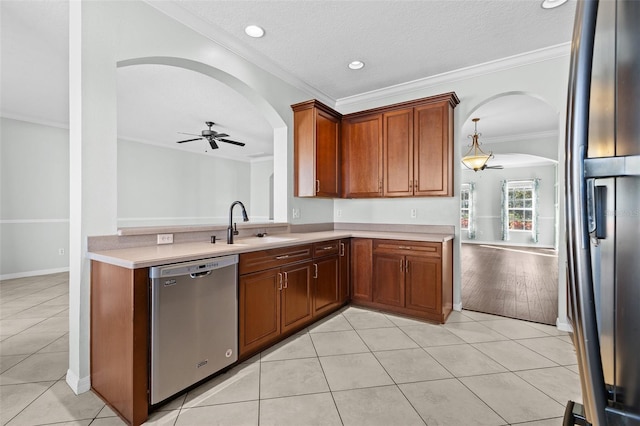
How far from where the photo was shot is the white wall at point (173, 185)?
22.1ft

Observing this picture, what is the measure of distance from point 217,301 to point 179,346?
328mm

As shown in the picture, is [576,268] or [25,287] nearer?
[576,268]

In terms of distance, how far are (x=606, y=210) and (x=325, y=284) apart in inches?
111

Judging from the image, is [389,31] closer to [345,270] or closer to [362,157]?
[362,157]

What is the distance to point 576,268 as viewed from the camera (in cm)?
52

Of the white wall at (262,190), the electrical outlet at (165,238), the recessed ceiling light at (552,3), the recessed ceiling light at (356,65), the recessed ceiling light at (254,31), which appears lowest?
the electrical outlet at (165,238)

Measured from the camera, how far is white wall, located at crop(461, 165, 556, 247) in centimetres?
879

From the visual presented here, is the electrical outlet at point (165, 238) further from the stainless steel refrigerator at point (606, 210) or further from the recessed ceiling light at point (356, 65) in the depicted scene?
the recessed ceiling light at point (356, 65)

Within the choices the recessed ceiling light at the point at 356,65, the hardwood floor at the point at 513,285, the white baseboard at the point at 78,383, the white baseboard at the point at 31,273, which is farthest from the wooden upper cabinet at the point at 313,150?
the white baseboard at the point at 31,273

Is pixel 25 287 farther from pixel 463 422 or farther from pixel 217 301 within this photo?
pixel 463 422

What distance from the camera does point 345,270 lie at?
3551 mm

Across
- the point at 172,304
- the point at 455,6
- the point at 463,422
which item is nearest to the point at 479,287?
the point at 463,422

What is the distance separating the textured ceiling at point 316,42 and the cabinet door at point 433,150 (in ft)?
1.83

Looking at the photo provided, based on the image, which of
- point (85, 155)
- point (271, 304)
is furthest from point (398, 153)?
point (85, 155)
